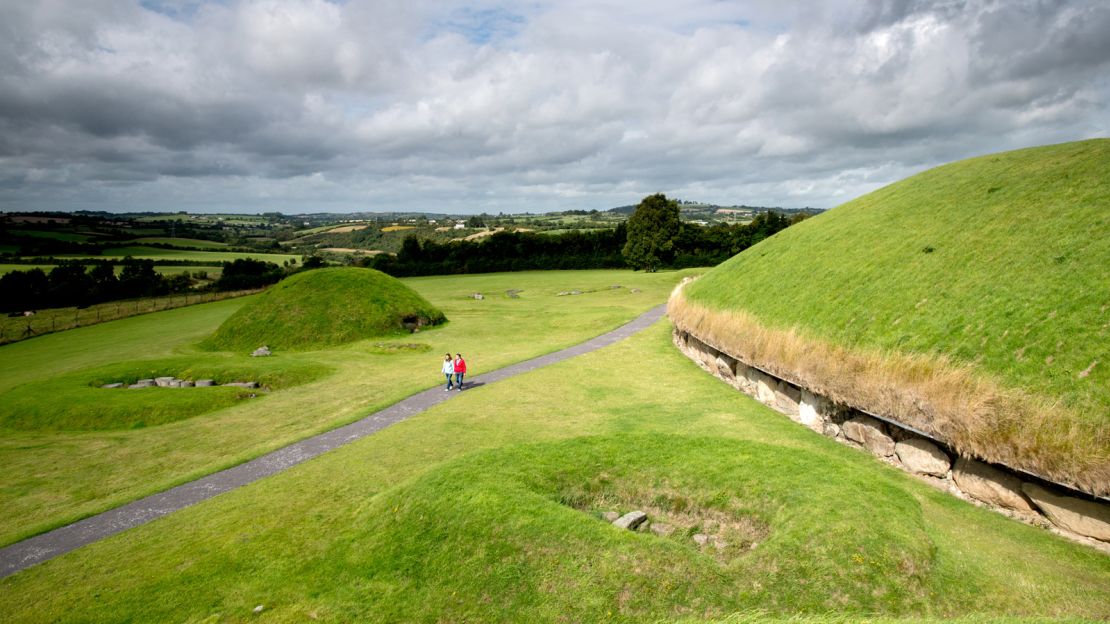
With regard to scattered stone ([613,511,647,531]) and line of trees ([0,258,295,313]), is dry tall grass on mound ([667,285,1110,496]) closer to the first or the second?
scattered stone ([613,511,647,531])

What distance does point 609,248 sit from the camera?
99.0m

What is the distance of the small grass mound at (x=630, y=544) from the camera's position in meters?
8.18

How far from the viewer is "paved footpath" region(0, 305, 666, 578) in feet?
36.4

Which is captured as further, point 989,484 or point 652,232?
point 652,232

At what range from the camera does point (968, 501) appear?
1119cm

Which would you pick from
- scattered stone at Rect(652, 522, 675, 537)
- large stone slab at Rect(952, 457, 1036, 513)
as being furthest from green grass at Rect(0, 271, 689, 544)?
large stone slab at Rect(952, 457, 1036, 513)

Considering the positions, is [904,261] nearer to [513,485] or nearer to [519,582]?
[513,485]

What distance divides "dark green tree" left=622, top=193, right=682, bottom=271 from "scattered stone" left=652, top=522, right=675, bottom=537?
240 feet

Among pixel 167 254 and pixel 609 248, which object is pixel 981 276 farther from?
pixel 167 254

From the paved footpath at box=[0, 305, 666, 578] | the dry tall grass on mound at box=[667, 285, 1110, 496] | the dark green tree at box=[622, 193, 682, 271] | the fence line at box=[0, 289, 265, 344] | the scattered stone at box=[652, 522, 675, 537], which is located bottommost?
the fence line at box=[0, 289, 265, 344]

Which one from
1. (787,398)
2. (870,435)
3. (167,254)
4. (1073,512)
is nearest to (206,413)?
(787,398)

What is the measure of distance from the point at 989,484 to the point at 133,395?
2869 centimetres

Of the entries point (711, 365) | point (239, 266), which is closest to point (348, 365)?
point (711, 365)

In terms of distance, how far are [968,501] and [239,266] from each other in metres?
101
